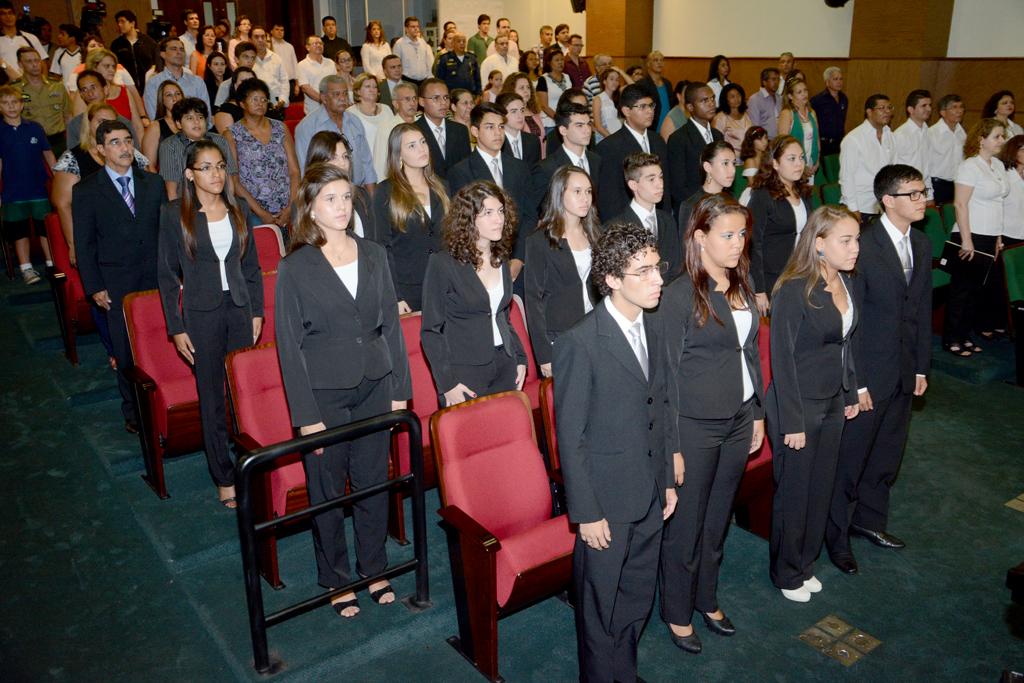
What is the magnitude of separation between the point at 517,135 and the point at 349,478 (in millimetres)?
3787

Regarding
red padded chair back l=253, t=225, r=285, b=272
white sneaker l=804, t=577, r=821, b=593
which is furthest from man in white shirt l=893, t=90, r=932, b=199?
red padded chair back l=253, t=225, r=285, b=272

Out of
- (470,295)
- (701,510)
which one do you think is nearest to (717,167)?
(470,295)

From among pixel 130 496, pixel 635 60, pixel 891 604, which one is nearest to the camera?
pixel 891 604

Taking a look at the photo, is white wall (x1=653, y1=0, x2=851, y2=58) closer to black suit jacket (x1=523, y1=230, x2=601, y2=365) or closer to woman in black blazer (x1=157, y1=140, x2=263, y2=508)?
black suit jacket (x1=523, y1=230, x2=601, y2=365)

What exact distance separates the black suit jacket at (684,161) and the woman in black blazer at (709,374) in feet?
11.7

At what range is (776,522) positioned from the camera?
3611mm

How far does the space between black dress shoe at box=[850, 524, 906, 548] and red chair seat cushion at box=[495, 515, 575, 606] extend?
1771 mm

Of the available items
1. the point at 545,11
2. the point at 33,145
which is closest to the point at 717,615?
the point at 33,145

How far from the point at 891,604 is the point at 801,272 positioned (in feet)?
4.81

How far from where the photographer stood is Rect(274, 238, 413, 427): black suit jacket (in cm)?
305

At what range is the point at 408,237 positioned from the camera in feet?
14.8

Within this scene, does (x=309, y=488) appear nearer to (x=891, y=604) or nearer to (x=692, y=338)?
(x=692, y=338)

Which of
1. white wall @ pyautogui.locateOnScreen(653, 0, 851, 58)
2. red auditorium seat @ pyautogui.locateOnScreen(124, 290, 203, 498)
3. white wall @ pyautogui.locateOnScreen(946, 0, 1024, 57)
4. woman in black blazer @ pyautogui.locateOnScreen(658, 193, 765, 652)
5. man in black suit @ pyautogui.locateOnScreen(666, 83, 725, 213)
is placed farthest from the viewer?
white wall @ pyautogui.locateOnScreen(653, 0, 851, 58)

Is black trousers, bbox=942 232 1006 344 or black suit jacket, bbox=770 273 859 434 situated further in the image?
black trousers, bbox=942 232 1006 344
